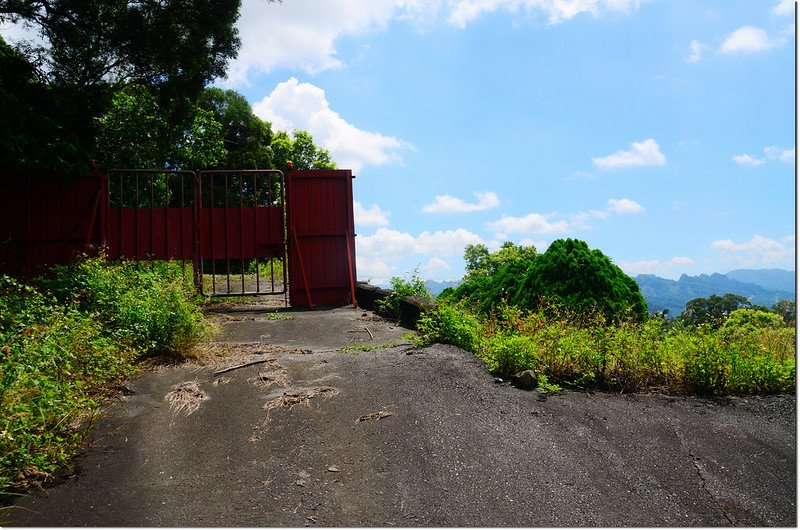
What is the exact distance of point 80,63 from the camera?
46.5 ft

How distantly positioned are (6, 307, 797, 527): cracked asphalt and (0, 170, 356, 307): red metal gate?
672 cm

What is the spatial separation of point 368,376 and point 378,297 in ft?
17.9

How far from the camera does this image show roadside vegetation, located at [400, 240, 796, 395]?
561 cm

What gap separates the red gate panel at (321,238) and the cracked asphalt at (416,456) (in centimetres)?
657

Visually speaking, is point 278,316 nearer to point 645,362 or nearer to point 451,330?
point 451,330

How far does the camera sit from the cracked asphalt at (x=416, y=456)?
3.56 metres

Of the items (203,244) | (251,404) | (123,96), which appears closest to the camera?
(251,404)

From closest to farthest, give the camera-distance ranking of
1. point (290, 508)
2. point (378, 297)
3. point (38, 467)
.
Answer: point (290, 508) < point (38, 467) < point (378, 297)

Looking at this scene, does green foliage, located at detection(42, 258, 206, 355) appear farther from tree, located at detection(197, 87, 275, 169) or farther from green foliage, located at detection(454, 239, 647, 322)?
tree, located at detection(197, 87, 275, 169)

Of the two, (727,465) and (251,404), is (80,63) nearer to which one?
(251,404)

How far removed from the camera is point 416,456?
13.3ft

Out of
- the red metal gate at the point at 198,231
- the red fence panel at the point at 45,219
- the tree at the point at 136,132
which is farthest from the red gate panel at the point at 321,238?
the tree at the point at 136,132

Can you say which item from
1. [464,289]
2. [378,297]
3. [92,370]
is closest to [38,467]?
[92,370]

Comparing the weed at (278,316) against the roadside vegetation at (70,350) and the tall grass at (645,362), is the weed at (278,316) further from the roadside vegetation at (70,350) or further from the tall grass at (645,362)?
the tall grass at (645,362)
